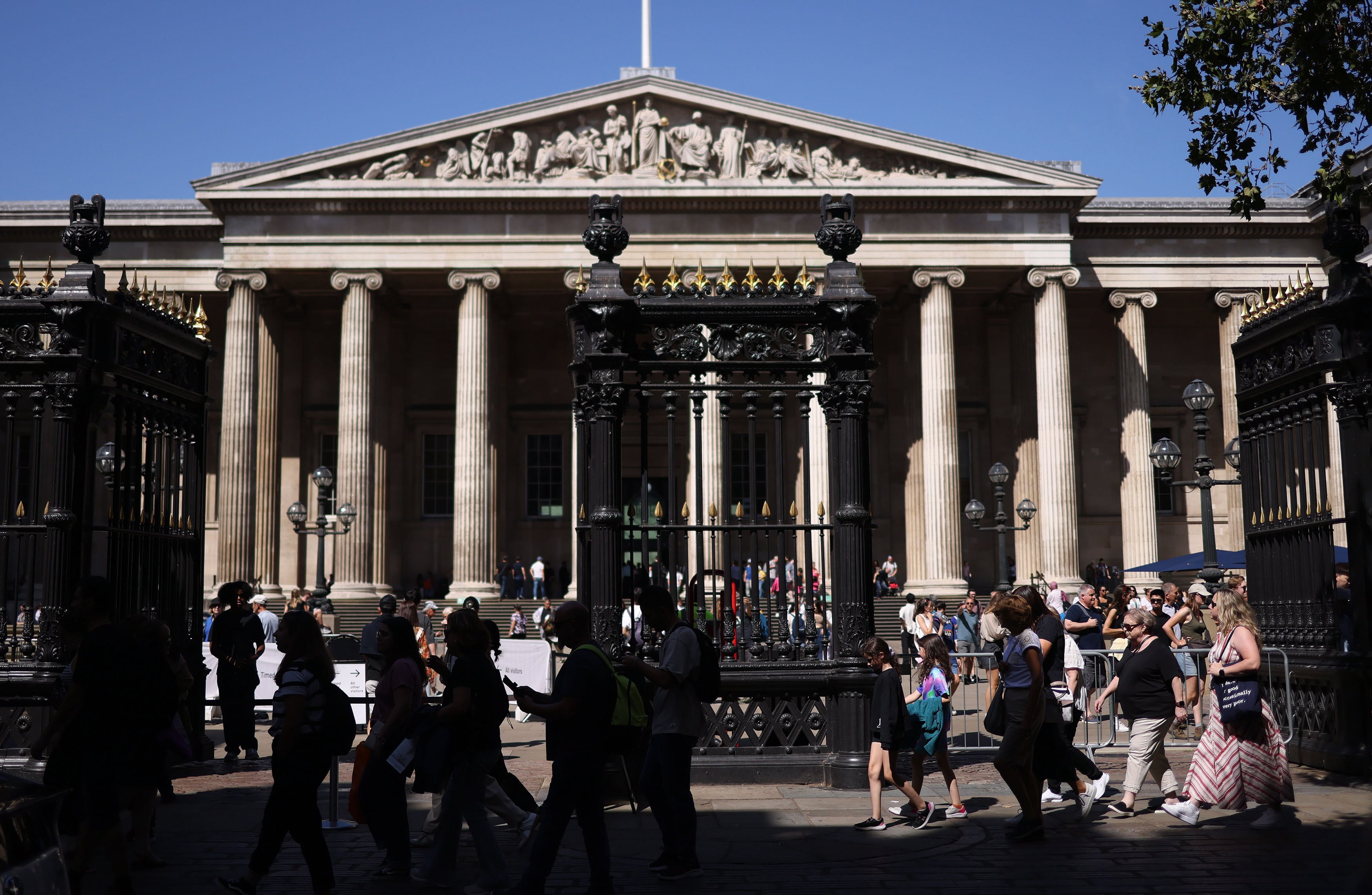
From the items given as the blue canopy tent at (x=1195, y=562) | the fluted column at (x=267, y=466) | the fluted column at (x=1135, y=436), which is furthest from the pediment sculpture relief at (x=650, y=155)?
the blue canopy tent at (x=1195, y=562)

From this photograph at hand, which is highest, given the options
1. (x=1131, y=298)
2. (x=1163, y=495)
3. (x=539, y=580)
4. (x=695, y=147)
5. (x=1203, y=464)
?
(x=695, y=147)

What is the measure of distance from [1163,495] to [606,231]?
37.5 m

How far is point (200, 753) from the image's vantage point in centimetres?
1359

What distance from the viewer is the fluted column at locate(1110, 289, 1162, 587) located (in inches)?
1554

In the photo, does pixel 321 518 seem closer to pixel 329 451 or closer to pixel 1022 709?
pixel 329 451

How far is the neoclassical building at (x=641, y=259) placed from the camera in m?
38.1

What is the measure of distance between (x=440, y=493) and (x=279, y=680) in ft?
122

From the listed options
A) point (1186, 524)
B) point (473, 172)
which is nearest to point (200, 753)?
point (473, 172)

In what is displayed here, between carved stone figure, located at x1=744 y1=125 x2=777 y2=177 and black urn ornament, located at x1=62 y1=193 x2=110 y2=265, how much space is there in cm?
2869

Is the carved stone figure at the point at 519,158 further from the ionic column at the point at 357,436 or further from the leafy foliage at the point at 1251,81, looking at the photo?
the leafy foliage at the point at 1251,81

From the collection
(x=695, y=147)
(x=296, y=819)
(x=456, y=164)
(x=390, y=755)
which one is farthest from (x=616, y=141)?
(x=296, y=819)

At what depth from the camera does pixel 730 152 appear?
1544 inches

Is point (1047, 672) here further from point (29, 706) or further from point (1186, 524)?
point (1186, 524)

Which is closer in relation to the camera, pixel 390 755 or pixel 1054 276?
pixel 390 755
